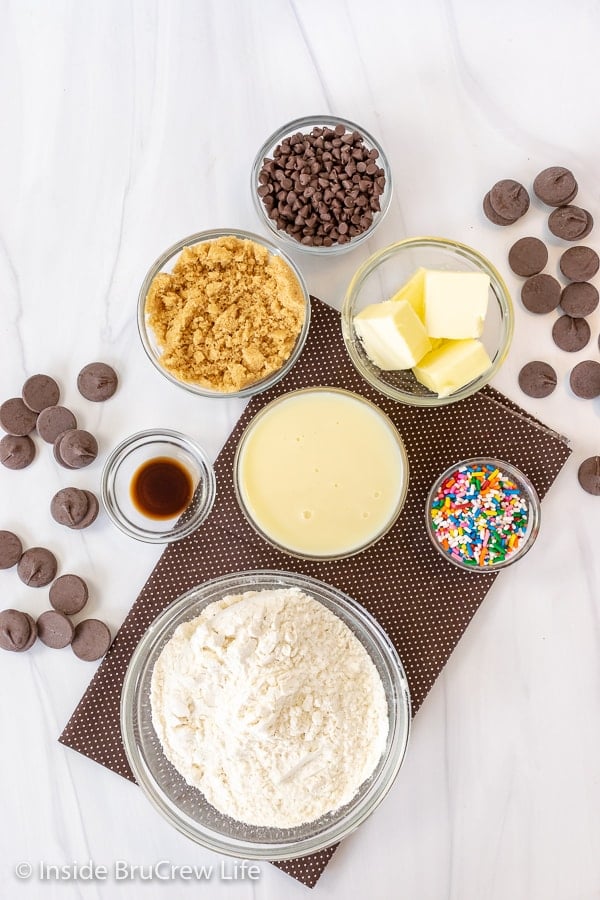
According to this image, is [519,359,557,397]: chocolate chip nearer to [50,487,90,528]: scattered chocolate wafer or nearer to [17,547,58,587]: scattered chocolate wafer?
[50,487,90,528]: scattered chocolate wafer

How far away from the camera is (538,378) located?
1887mm

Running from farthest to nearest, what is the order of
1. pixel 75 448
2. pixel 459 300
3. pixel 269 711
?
pixel 75 448, pixel 459 300, pixel 269 711

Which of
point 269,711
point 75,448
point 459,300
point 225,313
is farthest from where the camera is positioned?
point 75,448

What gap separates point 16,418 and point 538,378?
1374 millimetres

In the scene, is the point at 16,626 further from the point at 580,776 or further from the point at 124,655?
the point at 580,776

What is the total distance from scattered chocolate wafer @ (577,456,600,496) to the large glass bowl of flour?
663mm

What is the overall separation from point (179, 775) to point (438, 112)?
1843 mm

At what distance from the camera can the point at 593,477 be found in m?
1.89

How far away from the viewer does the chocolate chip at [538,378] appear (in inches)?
74.3

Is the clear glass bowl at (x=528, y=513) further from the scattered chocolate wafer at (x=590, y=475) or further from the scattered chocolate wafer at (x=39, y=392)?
the scattered chocolate wafer at (x=39, y=392)

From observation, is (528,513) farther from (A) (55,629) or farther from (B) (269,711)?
(A) (55,629)

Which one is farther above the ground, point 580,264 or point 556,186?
point 556,186

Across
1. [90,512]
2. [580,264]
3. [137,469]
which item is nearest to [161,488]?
[137,469]

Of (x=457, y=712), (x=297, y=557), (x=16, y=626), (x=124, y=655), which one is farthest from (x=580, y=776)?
(x=16, y=626)
